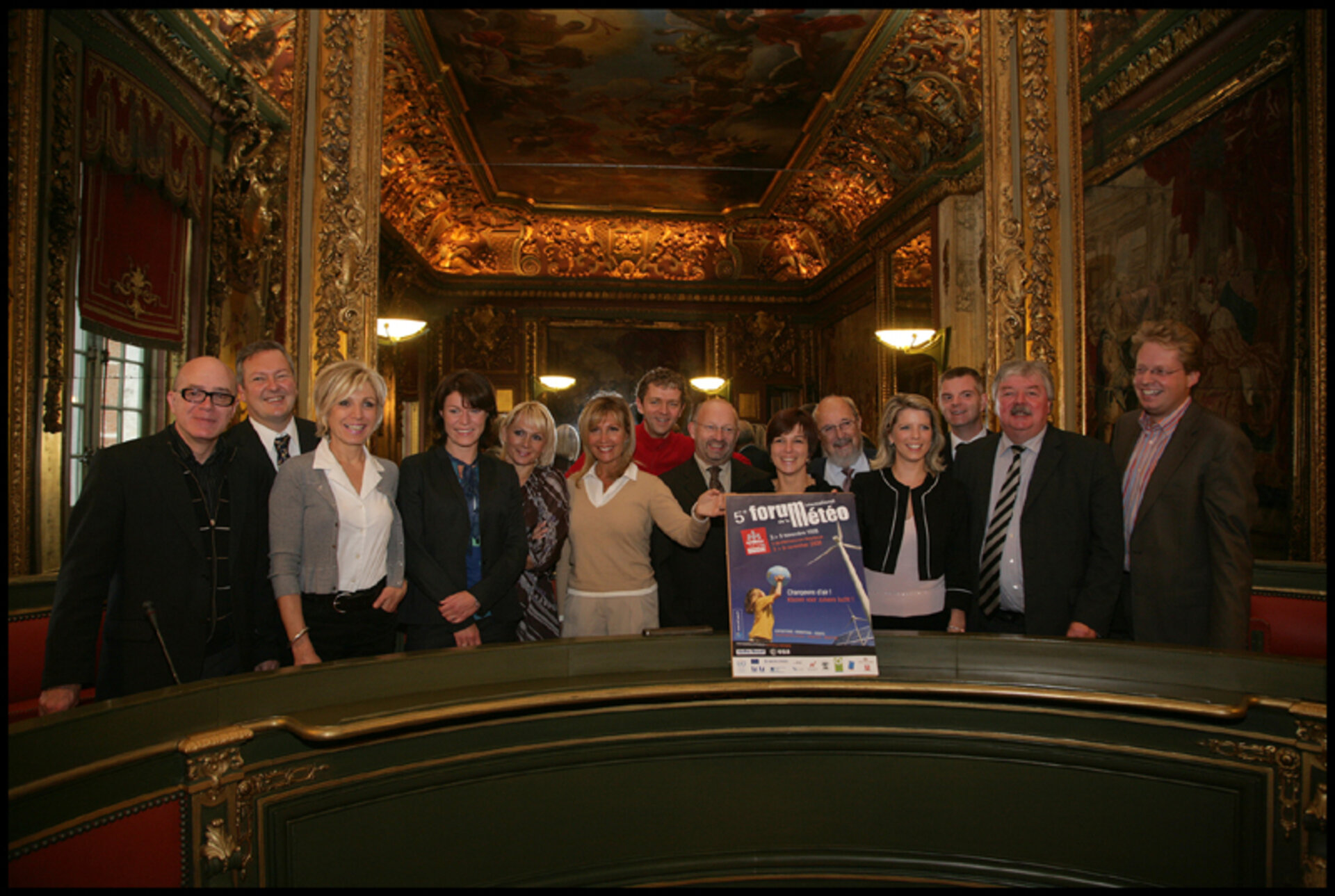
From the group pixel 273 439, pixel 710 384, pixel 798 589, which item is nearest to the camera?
pixel 798 589

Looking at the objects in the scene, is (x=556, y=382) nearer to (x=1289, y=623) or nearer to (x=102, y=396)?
(x=102, y=396)

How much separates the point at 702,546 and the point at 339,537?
1557mm

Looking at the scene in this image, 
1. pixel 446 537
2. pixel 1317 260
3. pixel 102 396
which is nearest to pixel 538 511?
pixel 446 537

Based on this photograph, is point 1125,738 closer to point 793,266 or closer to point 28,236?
point 28,236

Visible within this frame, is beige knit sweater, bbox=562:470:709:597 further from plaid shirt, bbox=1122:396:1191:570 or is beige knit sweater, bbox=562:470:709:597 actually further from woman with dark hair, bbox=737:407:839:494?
plaid shirt, bbox=1122:396:1191:570

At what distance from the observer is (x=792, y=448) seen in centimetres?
337

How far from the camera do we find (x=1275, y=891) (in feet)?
6.94

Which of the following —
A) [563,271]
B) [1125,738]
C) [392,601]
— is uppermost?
[563,271]

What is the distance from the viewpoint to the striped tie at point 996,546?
10.8ft

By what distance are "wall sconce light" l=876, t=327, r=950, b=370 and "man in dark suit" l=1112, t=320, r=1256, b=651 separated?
258 inches

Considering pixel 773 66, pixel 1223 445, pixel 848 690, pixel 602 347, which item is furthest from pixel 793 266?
pixel 848 690

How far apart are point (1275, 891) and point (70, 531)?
3.73 meters

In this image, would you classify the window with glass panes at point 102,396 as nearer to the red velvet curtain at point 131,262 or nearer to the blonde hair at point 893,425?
the red velvet curtain at point 131,262

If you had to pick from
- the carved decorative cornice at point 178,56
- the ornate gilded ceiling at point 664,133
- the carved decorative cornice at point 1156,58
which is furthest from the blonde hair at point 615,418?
the ornate gilded ceiling at point 664,133
